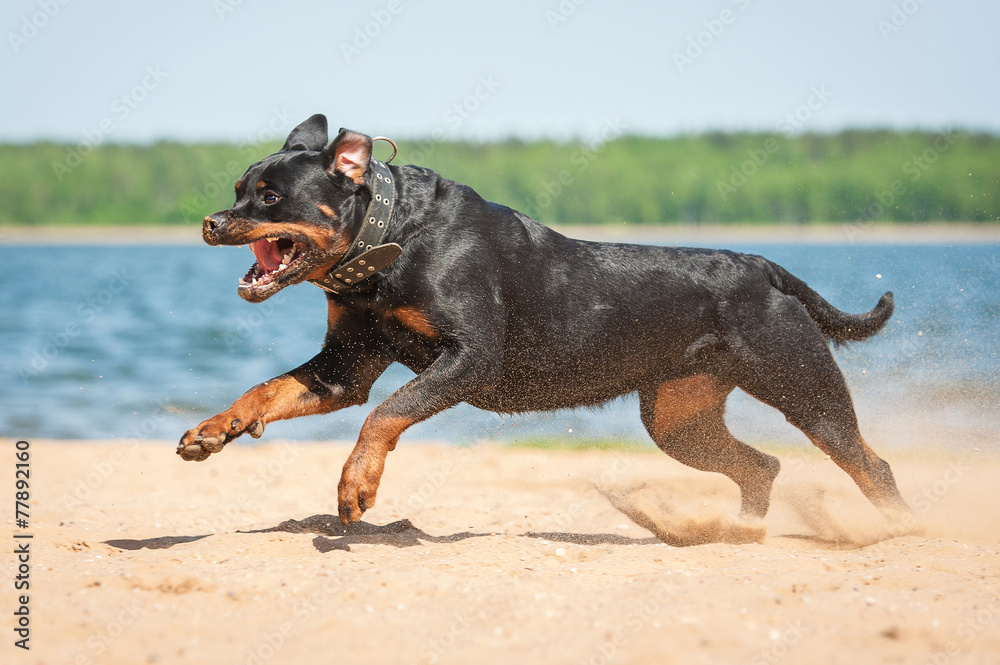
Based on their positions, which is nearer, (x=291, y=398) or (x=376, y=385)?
(x=291, y=398)

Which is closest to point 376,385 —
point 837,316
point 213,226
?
point 213,226

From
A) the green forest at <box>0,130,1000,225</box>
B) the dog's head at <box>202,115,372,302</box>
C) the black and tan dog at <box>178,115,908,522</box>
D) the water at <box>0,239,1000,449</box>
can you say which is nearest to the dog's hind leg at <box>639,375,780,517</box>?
the black and tan dog at <box>178,115,908,522</box>

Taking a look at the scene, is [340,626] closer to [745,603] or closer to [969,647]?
[745,603]

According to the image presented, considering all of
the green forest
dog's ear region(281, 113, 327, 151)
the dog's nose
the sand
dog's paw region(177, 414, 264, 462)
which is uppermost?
the green forest

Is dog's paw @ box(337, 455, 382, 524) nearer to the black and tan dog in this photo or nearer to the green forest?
the black and tan dog

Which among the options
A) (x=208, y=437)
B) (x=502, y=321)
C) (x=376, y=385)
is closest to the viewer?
(x=208, y=437)

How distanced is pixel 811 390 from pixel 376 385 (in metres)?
3.14

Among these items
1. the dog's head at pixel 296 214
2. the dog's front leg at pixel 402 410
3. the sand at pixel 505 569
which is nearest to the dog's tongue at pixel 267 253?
the dog's head at pixel 296 214

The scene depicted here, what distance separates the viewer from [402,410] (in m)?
4.09

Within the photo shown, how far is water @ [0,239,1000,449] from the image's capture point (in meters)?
6.04

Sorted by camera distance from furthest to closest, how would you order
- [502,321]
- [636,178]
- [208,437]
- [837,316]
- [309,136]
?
[636,178] < [837,316] < [309,136] < [502,321] < [208,437]

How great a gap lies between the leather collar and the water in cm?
151

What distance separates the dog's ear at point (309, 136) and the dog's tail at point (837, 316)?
99.8 inches

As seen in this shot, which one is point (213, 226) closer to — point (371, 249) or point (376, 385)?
point (371, 249)
